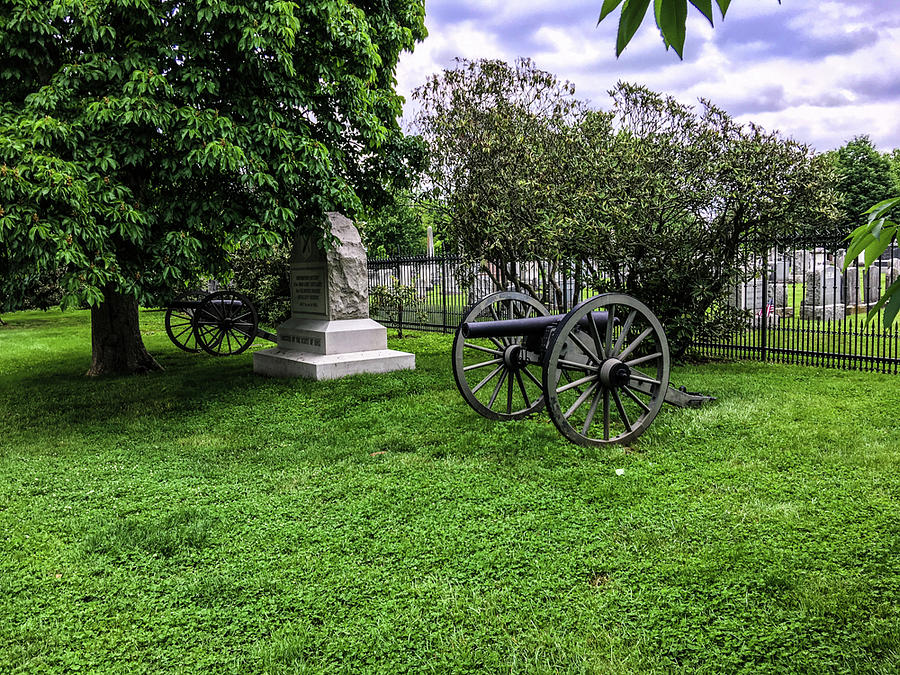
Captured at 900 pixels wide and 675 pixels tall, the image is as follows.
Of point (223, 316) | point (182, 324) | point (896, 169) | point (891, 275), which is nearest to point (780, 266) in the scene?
point (891, 275)

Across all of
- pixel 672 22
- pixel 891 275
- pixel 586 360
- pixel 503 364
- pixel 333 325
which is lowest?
pixel 503 364

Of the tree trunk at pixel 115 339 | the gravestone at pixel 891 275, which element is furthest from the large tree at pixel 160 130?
the gravestone at pixel 891 275

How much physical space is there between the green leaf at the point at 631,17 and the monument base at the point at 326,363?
782 centimetres

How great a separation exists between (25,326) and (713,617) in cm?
2244

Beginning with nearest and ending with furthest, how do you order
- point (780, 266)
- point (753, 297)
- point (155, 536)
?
point (155, 536) → point (753, 297) → point (780, 266)

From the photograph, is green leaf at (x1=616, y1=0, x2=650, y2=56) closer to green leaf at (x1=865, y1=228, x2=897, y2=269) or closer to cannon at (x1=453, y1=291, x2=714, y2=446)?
green leaf at (x1=865, y1=228, x2=897, y2=269)

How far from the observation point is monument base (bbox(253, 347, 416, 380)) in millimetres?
8422

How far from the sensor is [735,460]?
4.79 metres

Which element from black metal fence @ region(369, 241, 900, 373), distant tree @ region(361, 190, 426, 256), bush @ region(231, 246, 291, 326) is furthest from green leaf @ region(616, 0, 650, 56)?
distant tree @ region(361, 190, 426, 256)

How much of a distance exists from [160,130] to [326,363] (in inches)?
136

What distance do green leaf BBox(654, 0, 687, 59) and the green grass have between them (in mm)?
2338

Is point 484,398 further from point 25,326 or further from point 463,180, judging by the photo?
point 25,326

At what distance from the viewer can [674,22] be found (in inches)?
29.8

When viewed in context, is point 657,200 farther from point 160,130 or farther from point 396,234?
point 396,234
